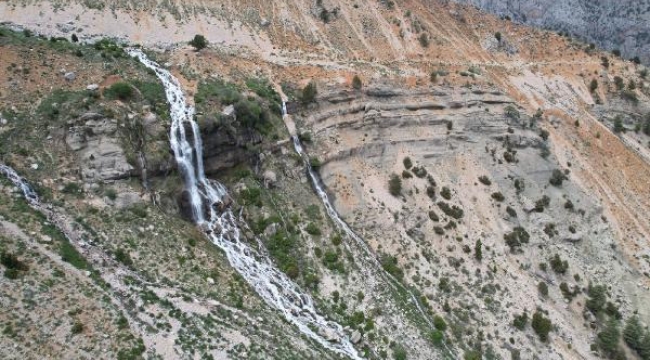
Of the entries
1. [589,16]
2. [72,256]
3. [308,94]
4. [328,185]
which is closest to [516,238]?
[328,185]

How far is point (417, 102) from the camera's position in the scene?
233 ft

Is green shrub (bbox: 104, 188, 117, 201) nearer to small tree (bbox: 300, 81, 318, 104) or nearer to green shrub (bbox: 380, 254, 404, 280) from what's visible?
green shrub (bbox: 380, 254, 404, 280)

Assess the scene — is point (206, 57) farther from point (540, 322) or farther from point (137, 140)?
point (540, 322)

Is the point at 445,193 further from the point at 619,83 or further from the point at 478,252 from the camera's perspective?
the point at 619,83

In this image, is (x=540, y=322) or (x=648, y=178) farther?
(x=648, y=178)

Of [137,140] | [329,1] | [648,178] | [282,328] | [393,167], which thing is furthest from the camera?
[329,1]

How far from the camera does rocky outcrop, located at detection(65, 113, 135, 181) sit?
47781mm

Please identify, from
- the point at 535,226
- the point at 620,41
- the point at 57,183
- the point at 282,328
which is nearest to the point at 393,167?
the point at 535,226

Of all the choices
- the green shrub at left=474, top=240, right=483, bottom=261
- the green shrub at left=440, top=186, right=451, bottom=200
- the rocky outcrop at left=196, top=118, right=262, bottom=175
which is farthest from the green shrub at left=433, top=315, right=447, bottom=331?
the rocky outcrop at left=196, top=118, right=262, bottom=175

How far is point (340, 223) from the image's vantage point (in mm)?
57969

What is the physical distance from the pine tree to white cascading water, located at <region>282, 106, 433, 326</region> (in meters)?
21.3

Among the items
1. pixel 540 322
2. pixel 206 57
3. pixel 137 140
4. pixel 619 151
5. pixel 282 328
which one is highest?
pixel 206 57

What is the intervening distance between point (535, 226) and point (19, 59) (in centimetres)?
5508

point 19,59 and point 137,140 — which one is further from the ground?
point 19,59
